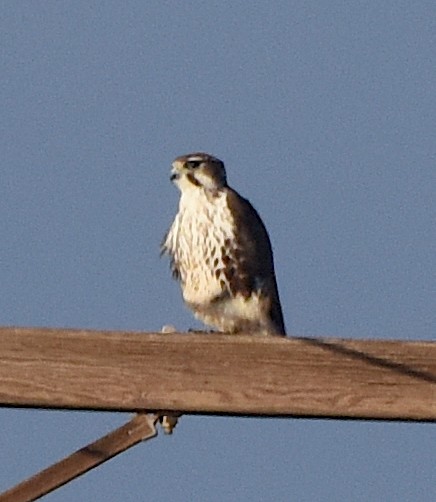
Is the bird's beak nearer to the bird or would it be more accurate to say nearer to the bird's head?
the bird's head

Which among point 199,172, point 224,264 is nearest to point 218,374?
point 224,264

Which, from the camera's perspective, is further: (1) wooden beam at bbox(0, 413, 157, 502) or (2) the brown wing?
(2) the brown wing

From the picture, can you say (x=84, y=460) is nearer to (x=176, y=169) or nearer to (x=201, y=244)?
(x=201, y=244)

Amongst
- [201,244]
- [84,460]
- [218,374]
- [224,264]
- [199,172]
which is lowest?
[84,460]

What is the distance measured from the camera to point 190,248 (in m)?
6.77

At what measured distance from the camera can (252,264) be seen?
6.70 metres

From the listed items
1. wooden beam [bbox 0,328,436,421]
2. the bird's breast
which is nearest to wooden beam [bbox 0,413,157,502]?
wooden beam [bbox 0,328,436,421]

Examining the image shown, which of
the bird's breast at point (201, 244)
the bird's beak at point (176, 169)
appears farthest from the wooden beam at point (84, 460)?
the bird's beak at point (176, 169)

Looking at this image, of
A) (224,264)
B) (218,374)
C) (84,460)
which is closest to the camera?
(84,460)

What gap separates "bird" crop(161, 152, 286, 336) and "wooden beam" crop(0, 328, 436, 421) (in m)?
2.45

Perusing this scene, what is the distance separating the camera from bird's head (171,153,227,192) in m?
7.20

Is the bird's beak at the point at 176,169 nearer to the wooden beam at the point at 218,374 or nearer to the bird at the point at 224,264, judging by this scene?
the bird at the point at 224,264

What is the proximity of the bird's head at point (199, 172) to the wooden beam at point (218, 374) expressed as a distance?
3.05 m

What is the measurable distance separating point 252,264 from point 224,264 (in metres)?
0.13
